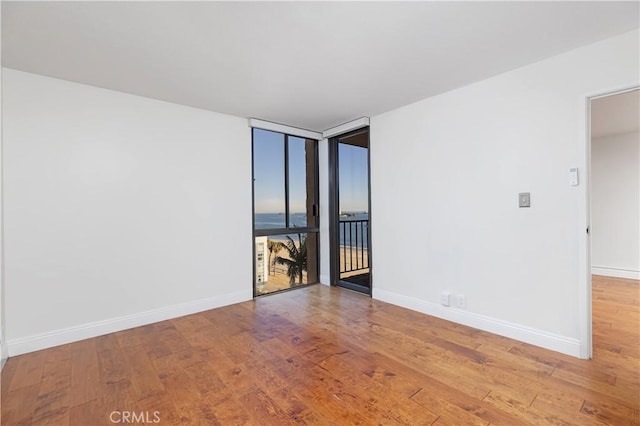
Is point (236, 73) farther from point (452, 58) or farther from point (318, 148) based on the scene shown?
point (318, 148)

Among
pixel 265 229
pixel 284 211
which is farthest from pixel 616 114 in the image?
pixel 265 229

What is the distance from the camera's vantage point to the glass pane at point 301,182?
4.32 m

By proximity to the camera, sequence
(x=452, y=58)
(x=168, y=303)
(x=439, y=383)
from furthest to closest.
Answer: (x=168, y=303) < (x=452, y=58) < (x=439, y=383)

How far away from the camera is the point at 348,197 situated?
450 cm

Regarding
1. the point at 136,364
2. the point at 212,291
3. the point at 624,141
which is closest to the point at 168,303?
the point at 212,291

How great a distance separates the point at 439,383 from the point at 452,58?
2440 mm

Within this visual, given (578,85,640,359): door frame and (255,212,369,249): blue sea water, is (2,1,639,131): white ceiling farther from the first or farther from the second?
(255,212,369,249): blue sea water

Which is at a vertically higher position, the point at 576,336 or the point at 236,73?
the point at 236,73

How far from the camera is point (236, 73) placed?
254 cm

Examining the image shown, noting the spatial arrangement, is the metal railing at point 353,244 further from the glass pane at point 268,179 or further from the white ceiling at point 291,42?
the white ceiling at point 291,42

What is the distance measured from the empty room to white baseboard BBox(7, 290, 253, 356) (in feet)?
0.05

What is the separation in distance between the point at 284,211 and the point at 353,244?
1.34 m

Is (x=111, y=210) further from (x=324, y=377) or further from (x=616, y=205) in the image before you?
(x=616, y=205)

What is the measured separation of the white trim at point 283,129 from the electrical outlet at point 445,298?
281 cm
